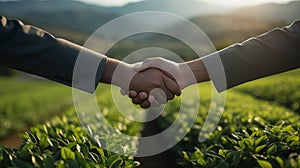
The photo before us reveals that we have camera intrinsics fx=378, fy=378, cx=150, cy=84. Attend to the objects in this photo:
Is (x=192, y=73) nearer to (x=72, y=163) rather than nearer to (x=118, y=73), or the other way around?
(x=118, y=73)

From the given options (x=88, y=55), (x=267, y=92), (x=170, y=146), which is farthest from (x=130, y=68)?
(x=267, y=92)

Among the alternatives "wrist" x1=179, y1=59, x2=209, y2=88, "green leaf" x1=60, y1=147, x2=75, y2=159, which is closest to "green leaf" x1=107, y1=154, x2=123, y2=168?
"green leaf" x1=60, y1=147, x2=75, y2=159

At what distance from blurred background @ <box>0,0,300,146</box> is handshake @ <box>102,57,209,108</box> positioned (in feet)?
9.48

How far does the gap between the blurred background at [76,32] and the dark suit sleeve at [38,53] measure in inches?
139

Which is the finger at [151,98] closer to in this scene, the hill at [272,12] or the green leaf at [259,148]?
the green leaf at [259,148]

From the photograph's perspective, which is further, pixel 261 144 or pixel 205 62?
pixel 205 62

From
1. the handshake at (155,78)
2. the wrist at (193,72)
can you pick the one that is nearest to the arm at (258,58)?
the wrist at (193,72)

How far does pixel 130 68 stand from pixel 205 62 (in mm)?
720

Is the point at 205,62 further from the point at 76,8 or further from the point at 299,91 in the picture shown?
the point at 76,8

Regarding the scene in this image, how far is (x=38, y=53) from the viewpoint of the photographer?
309 centimetres

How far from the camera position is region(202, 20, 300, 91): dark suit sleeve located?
10.3 ft

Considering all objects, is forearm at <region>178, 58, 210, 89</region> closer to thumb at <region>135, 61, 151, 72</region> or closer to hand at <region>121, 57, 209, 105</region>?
hand at <region>121, 57, 209, 105</region>

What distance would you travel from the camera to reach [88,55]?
3227mm

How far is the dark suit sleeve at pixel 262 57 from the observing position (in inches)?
124
